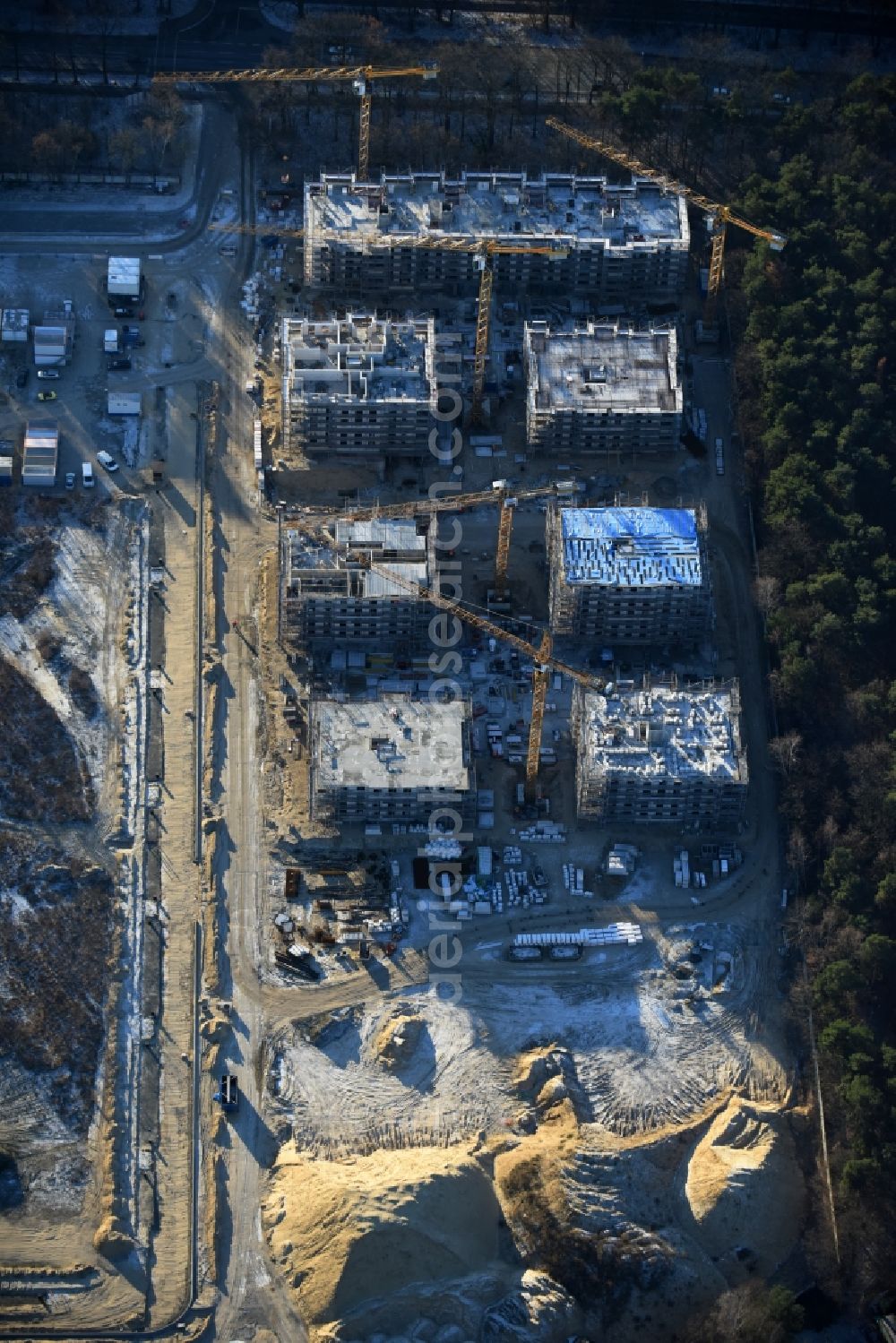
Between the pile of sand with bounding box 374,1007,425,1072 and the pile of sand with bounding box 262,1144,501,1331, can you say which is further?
the pile of sand with bounding box 374,1007,425,1072

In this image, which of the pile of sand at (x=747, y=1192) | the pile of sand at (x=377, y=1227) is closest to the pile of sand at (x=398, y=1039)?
the pile of sand at (x=377, y=1227)

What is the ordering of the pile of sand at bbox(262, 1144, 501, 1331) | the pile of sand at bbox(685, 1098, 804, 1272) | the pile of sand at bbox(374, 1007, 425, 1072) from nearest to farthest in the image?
the pile of sand at bbox(262, 1144, 501, 1331)
the pile of sand at bbox(685, 1098, 804, 1272)
the pile of sand at bbox(374, 1007, 425, 1072)

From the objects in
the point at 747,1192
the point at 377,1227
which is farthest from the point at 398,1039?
the point at 747,1192

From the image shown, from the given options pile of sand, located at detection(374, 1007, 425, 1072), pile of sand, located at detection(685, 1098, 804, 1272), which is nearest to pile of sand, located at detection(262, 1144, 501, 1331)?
pile of sand, located at detection(374, 1007, 425, 1072)

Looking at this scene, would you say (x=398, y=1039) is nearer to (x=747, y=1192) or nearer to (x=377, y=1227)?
(x=377, y=1227)

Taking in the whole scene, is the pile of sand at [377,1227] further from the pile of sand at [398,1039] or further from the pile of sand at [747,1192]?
the pile of sand at [747,1192]

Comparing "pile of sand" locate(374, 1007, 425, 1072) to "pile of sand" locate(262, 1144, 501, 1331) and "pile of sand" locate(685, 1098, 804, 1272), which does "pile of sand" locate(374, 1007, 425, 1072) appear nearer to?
"pile of sand" locate(262, 1144, 501, 1331)
